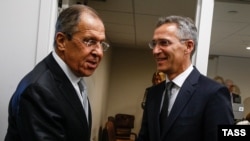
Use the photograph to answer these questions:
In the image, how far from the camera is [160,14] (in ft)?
10.7

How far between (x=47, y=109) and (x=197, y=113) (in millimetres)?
643

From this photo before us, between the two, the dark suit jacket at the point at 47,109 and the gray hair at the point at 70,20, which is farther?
the gray hair at the point at 70,20

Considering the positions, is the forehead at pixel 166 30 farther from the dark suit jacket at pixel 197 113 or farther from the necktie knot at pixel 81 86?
the necktie knot at pixel 81 86

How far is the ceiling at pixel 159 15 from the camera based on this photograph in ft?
9.32

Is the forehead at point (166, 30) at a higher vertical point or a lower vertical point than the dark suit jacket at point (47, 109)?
higher

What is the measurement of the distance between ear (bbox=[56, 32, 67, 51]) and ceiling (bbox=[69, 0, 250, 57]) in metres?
1.22

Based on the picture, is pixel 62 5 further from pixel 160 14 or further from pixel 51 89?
pixel 160 14

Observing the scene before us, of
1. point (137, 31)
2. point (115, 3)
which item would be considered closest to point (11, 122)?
point (115, 3)

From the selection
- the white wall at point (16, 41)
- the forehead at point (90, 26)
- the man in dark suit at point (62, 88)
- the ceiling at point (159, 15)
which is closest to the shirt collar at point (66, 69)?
the man in dark suit at point (62, 88)

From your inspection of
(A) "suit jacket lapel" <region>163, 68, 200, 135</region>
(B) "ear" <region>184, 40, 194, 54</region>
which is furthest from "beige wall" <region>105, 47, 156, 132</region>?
(A) "suit jacket lapel" <region>163, 68, 200, 135</region>

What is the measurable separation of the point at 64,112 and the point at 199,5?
1.12 m

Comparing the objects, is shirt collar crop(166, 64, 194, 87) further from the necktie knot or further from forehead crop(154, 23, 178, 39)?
the necktie knot

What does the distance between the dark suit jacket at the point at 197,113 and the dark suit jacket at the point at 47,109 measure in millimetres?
414

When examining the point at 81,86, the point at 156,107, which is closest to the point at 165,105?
the point at 156,107
